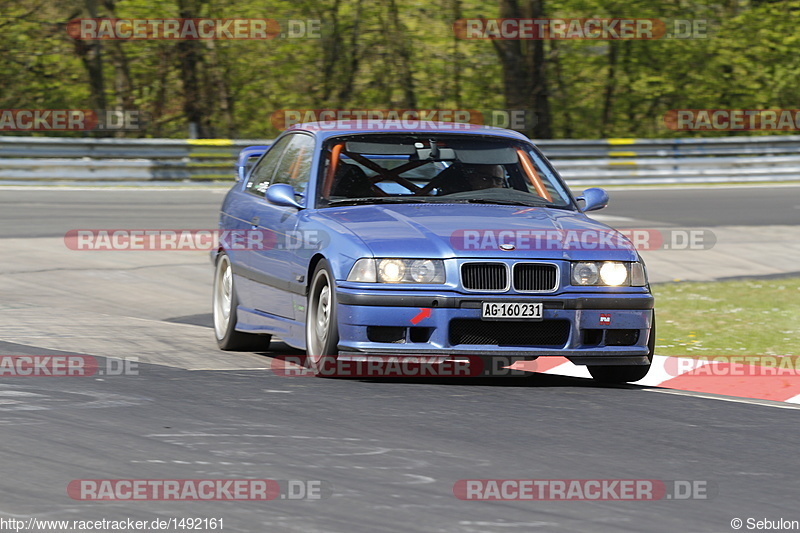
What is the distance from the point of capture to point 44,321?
36.6 ft

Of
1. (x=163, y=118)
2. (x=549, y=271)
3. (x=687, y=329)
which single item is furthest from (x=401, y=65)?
(x=549, y=271)

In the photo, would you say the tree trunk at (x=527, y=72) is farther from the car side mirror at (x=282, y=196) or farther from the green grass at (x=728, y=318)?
the car side mirror at (x=282, y=196)

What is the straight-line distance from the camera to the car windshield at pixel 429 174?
30.5 ft

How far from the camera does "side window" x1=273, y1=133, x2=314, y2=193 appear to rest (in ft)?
31.4

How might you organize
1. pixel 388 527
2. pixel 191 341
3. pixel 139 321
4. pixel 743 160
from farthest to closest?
pixel 743 160, pixel 139 321, pixel 191 341, pixel 388 527

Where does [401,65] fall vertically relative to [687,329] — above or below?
above

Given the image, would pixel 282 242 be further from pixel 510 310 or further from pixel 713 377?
pixel 713 377

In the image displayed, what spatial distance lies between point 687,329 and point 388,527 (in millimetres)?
6996

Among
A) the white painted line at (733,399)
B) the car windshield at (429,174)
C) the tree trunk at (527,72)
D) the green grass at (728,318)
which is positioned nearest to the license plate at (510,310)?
the white painted line at (733,399)

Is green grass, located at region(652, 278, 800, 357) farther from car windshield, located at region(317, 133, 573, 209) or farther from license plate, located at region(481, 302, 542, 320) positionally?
license plate, located at region(481, 302, 542, 320)

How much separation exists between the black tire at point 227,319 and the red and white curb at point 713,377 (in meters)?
1.86

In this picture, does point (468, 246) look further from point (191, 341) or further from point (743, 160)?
point (743, 160)

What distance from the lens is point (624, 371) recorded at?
29.3ft

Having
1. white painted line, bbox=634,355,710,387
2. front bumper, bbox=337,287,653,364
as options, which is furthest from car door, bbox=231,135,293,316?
white painted line, bbox=634,355,710,387
